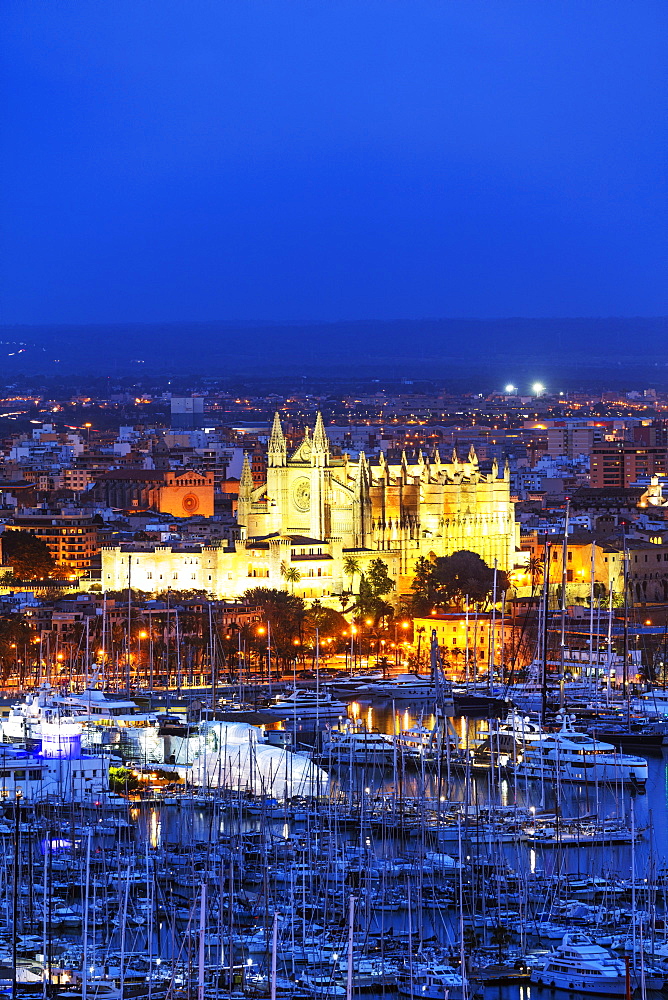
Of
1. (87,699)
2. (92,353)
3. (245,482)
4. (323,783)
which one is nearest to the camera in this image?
(323,783)

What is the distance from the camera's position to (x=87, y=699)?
128 ft

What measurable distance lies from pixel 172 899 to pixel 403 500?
39246mm

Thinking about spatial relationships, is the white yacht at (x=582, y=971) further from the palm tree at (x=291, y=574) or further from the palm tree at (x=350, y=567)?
the palm tree at (x=350, y=567)

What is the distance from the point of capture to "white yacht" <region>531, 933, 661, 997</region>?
76.2 ft

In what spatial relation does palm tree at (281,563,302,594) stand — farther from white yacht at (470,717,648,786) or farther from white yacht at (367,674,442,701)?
white yacht at (470,717,648,786)

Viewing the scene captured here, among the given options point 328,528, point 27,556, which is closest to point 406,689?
point 328,528

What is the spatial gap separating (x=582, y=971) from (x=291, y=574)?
34.8 meters

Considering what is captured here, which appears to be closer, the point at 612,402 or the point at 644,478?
the point at 644,478

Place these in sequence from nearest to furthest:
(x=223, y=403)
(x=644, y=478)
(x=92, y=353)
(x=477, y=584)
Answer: (x=477, y=584) → (x=644, y=478) → (x=223, y=403) → (x=92, y=353)

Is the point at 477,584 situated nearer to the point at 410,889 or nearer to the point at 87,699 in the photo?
the point at 87,699

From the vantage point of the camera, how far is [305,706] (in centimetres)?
4181

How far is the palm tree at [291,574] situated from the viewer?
57.8 meters

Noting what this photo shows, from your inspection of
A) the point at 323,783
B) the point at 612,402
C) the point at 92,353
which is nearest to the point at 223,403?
the point at 612,402

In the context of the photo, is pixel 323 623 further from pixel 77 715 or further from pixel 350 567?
pixel 77 715
